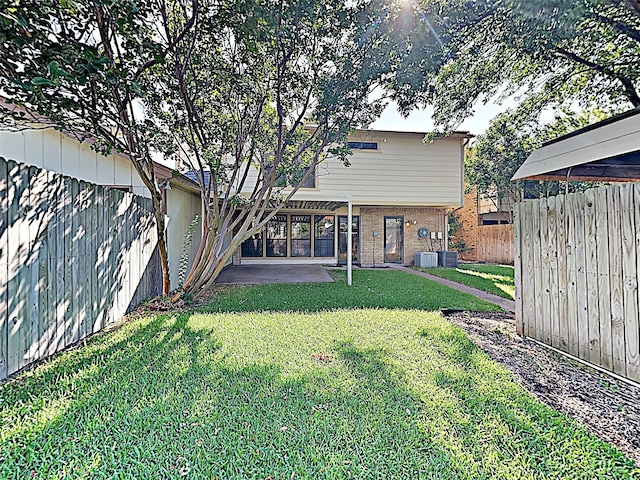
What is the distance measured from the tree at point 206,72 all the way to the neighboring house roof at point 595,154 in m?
2.96

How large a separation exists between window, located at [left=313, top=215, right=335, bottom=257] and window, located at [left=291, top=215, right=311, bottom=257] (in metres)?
0.31

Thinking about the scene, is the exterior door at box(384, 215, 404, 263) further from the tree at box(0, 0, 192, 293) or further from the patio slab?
the tree at box(0, 0, 192, 293)

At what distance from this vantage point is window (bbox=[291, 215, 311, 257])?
585 inches

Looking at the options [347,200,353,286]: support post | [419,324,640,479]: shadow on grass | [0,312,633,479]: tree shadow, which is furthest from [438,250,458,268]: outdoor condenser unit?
[419,324,640,479]: shadow on grass

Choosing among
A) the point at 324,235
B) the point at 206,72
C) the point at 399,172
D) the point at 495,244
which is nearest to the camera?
the point at 206,72

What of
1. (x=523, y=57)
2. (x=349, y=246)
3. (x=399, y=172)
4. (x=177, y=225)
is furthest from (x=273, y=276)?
(x=523, y=57)

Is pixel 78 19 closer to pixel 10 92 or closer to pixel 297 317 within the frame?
pixel 10 92

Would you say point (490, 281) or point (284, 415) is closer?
point (284, 415)

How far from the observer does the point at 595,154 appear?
3.93 m

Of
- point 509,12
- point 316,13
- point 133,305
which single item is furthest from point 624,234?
point 133,305

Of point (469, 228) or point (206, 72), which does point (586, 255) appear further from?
point (469, 228)

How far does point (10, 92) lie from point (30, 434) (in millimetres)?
3826

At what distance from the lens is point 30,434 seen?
7.84ft

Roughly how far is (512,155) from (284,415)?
16596 mm
